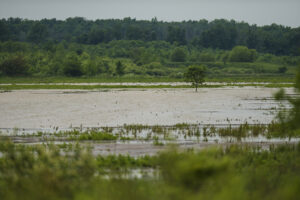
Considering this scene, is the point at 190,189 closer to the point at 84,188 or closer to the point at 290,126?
the point at 84,188

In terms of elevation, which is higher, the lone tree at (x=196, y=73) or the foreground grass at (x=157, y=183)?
the lone tree at (x=196, y=73)

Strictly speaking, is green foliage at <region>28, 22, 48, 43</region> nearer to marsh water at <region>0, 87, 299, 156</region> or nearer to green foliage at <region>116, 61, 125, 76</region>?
green foliage at <region>116, 61, 125, 76</region>

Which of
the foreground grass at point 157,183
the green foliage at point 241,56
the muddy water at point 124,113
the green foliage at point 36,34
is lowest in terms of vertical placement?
the muddy water at point 124,113

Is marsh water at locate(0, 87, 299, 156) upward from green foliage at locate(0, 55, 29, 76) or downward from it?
downward

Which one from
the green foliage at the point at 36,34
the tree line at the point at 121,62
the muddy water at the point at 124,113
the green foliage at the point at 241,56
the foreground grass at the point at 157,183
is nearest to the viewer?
→ the foreground grass at the point at 157,183

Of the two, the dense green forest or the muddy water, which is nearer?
the muddy water

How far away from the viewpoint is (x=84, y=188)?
27.6 ft

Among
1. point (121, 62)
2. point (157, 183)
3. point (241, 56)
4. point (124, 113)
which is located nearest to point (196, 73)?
point (124, 113)

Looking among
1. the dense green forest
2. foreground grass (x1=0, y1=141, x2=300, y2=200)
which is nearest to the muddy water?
foreground grass (x1=0, y1=141, x2=300, y2=200)

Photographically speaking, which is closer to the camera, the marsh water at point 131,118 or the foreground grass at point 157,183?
the foreground grass at point 157,183

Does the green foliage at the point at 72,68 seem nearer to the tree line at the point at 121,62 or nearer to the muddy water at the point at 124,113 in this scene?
the tree line at the point at 121,62

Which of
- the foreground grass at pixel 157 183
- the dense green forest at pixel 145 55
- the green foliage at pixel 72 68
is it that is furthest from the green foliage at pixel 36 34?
the foreground grass at pixel 157 183

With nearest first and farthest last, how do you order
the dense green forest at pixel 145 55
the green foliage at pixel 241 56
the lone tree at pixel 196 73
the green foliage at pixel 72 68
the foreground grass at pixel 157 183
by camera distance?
1. the foreground grass at pixel 157 183
2. the lone tree at pixel 196 73
3. the green foliage at pixel 72 68
4. the dense green forest at pixel 145 55
5. the green foliage at pixel 241 56

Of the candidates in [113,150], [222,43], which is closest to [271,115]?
[113,150]
